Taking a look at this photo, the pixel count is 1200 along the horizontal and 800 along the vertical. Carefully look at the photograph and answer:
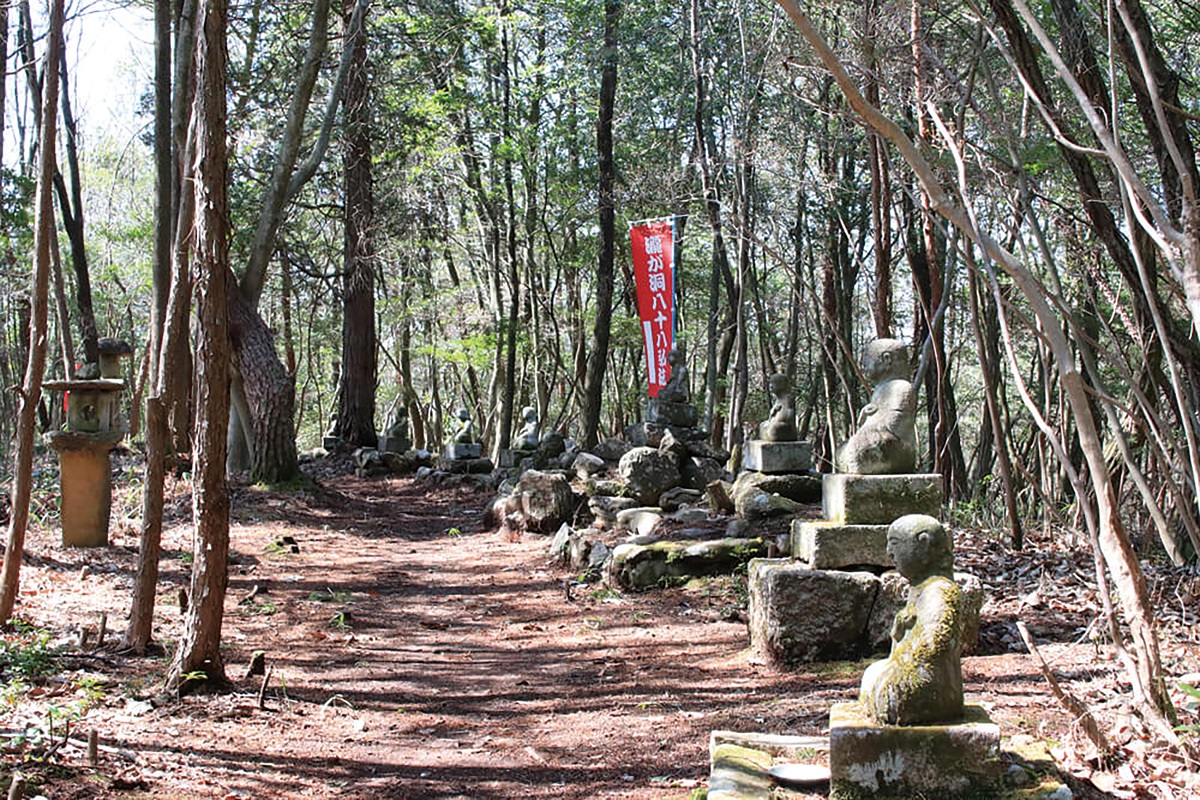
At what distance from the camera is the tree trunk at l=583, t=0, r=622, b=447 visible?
1847cm

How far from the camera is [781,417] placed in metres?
11.0

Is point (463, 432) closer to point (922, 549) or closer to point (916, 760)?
point (922, 549)

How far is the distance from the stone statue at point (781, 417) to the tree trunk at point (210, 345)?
6.63 metres

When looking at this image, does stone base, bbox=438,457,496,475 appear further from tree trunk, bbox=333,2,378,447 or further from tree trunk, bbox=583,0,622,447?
tree trunk, bbox=333,2,378,447

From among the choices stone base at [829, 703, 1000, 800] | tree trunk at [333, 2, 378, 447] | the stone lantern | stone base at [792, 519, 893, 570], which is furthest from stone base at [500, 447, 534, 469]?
stone base at [829, 703, 1000, 800]

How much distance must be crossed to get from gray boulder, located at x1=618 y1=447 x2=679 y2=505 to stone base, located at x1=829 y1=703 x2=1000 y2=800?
825 centimetres

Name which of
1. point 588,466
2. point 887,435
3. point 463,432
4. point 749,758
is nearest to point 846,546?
point 887,435

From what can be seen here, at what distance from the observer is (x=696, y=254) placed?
27281mm

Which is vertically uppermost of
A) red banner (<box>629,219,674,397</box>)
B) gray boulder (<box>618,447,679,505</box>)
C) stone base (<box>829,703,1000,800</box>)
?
red banner (<box>629,219,674,397</box>)

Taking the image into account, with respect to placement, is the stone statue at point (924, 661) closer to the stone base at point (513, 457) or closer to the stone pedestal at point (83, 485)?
the stone pedestal at point (83, 485)

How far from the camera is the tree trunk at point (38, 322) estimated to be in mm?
6273

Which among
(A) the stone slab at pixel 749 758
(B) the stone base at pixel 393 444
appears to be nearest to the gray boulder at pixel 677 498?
(A) the stone slab at pixel 749 758

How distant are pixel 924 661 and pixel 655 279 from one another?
1193 centimetres

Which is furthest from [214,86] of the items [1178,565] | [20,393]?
[1178,565]
